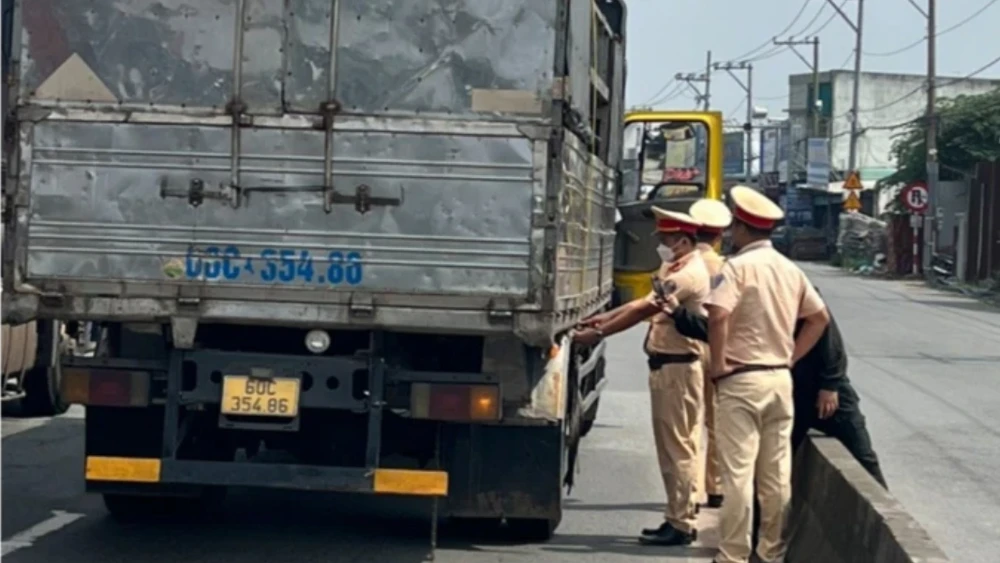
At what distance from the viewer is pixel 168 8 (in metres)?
7.64

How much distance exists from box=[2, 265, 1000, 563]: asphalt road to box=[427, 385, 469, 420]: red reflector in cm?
104

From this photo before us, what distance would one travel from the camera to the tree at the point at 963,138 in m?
54.3

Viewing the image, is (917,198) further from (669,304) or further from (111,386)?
(111,386)

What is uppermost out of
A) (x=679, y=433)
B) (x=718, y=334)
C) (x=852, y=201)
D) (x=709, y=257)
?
(x=852, y=201)

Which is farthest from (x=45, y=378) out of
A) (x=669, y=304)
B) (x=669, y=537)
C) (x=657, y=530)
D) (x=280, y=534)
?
(x=669, y=304)

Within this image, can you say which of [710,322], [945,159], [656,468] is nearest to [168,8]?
[710,322]

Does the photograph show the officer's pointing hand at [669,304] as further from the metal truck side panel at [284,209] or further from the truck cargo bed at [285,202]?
the metal truck side panel at [284,209]

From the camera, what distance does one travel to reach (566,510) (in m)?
10.2

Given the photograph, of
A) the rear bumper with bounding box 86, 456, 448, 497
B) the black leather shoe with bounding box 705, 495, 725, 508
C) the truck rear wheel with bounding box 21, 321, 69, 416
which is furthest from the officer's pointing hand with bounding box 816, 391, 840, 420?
the truck rear wheel with bounding box 21, 321, 69, 416

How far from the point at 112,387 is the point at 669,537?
121 inches

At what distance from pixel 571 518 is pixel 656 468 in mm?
2403

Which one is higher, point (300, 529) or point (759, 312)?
point (759, 312)

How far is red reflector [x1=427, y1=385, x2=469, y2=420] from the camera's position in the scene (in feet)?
25.5

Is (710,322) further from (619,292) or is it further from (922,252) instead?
(922,252)
